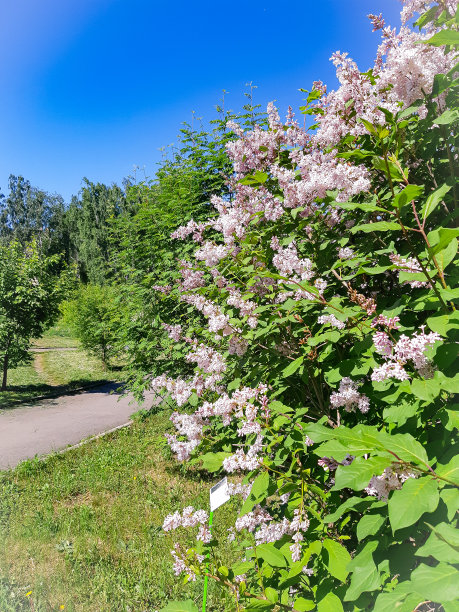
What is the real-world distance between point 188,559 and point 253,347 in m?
1.06

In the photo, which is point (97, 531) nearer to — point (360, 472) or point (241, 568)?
point (241, 568)

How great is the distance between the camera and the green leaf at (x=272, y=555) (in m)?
1.38

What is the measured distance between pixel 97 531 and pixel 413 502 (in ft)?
Answer: 15.7

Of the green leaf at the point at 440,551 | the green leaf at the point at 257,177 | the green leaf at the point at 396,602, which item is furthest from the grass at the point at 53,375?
the green leaf at the point at 440,551

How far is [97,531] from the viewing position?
14.9 ft

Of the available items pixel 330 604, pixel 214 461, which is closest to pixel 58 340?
pixel 214 461

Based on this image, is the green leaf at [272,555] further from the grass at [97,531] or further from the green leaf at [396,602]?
the grass at [97,531]

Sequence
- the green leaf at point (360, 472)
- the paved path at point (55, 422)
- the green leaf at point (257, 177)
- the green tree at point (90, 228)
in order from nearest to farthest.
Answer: the green leaf at point (360, 472), the green leaf at point (257, 177), the paved path at point (55, 422), the green tree at point (90, 228)

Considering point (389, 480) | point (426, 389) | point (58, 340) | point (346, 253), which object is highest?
point (346, 253)

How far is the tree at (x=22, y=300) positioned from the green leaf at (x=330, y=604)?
39.8 ft

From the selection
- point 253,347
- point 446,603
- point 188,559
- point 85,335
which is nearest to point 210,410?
point 253,347

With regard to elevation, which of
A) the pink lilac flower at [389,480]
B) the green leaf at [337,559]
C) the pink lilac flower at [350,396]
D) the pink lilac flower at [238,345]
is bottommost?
the green leaf at [337,559]

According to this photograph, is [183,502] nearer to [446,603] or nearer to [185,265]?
[185,265]

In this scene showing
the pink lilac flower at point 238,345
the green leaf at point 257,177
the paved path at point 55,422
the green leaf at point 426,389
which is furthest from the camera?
the paved path at point 55,422
